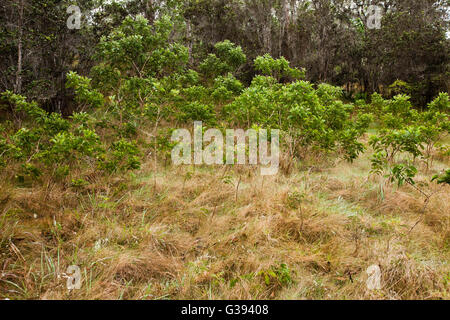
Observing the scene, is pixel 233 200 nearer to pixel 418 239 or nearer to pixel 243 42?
pixel 418 239

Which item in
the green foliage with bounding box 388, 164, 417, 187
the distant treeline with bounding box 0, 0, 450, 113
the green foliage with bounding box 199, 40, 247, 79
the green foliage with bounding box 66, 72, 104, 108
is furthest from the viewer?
the distant treeline with bounding box 0, 0, 450, 113

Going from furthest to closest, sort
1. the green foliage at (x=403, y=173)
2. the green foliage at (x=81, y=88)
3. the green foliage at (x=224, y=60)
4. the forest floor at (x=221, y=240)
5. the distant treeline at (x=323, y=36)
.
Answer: the distant treeline at (x=323, y=36)
the green foliage at (x=224, y=60)
the green foliage at (x=81, y=88)
the green foliage at (x=403, y=173)
the forest floor at (x=221, y=240)

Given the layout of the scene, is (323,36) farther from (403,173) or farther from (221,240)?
(221,240)

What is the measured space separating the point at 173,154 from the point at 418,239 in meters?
3.74

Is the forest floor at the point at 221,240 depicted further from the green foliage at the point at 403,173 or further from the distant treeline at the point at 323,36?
the distant treeline at the point at 323,36

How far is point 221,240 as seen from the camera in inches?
102

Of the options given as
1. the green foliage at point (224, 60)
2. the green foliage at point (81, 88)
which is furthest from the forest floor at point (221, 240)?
the green foliage at point (224, 60)

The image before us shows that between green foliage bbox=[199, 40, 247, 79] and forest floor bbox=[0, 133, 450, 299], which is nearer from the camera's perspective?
forest floor bbox=[0, 133, 450, 299]

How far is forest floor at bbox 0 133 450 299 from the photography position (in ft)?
6.61

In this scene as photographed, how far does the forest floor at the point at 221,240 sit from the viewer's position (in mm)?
2014

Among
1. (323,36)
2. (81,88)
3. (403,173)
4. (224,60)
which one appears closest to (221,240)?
(403,173)

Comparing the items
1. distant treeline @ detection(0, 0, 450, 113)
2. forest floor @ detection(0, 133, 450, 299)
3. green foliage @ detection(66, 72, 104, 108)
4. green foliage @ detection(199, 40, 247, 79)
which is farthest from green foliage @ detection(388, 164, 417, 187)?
distant treeline @ detection(0, 0, 450, 113)

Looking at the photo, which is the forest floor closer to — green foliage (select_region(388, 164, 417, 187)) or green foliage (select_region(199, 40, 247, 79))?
green foliage (select_region(388, 164, 417, 187))
